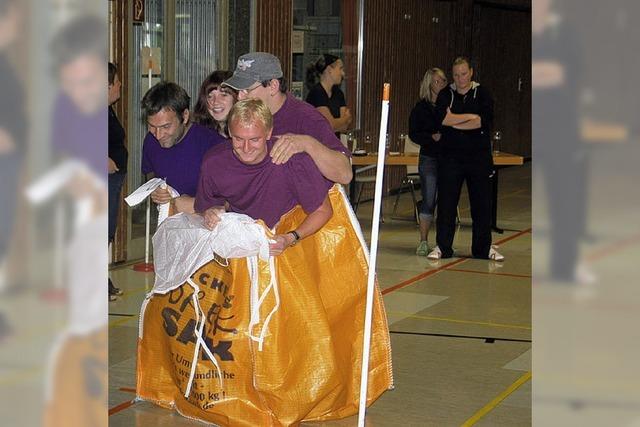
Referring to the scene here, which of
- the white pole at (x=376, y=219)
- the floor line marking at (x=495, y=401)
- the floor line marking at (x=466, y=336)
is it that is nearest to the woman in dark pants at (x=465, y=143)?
the floor line marking at (x=466, y=336)

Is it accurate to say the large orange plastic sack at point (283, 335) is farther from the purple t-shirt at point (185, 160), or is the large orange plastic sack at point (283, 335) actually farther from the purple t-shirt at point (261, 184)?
the purple t-shirt at point (185, 160)

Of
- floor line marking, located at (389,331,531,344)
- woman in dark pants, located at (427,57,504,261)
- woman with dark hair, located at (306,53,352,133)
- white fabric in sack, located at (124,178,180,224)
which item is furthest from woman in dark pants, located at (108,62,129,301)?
woman in dark pants, located at (427,57,504,261)

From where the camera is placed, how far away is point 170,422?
5207 millimetres

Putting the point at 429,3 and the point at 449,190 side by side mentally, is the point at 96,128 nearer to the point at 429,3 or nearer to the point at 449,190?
the point at 449,190

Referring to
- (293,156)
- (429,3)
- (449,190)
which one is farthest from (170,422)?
(429,3)

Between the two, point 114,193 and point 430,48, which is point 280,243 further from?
point 430,48

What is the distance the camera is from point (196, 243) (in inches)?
196

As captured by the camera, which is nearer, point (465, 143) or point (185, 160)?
point (185, 160)

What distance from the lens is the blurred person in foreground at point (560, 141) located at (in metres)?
1.71

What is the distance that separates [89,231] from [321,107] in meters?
8.91

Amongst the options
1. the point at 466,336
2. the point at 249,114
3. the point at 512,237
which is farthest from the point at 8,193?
the point at 512,237

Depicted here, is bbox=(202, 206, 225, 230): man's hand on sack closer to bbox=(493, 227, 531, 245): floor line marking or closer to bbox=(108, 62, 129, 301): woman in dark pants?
bbox=(108, 62, 129, 301): woman in dark pants

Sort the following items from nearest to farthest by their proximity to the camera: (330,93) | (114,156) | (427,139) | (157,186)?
(157,186) → (114,156) → (427,139) → (330,93)

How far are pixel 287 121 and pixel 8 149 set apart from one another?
3472 mm
